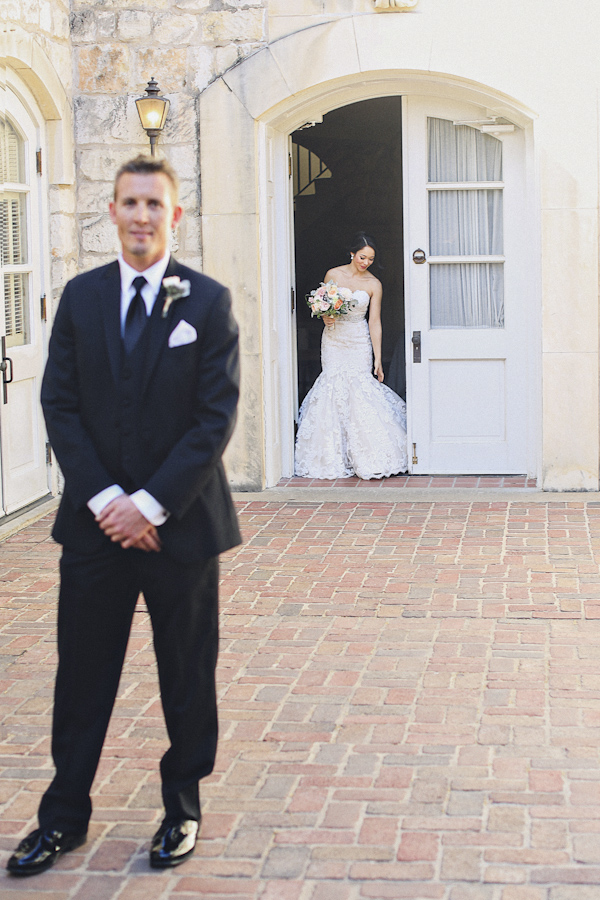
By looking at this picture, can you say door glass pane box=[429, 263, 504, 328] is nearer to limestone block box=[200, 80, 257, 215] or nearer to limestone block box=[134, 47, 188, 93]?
limestone block box=[200, 80, 257, 215]

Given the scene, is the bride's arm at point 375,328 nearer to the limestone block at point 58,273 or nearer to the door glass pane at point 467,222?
the door glass pane at point 467,222

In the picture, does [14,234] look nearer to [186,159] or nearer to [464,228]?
[186,159]

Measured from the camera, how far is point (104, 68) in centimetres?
816

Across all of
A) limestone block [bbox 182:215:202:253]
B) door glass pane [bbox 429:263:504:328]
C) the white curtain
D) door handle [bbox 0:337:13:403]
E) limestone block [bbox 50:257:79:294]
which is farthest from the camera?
door glass pane [bbox 429:263:504:328]

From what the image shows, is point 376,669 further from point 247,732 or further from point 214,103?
point 214,103

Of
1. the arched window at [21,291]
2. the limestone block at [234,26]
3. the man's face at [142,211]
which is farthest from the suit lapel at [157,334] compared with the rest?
the limestone block at [234,26]

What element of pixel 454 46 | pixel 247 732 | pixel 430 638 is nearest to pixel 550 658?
pixel 430 638

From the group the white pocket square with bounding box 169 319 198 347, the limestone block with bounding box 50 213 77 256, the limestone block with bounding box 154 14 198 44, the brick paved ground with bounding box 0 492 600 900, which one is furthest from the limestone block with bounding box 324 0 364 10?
the white pocket square with bounding box 169 319 198 347

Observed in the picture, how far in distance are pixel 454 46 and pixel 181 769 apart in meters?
6.02

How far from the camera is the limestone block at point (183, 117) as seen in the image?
26.6ft

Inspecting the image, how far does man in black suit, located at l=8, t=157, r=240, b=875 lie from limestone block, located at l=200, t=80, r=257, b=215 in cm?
498

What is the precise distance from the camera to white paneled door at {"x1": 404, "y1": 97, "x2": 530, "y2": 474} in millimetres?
8359

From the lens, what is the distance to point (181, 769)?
10.5 ft

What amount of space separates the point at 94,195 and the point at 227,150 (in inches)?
41.0
